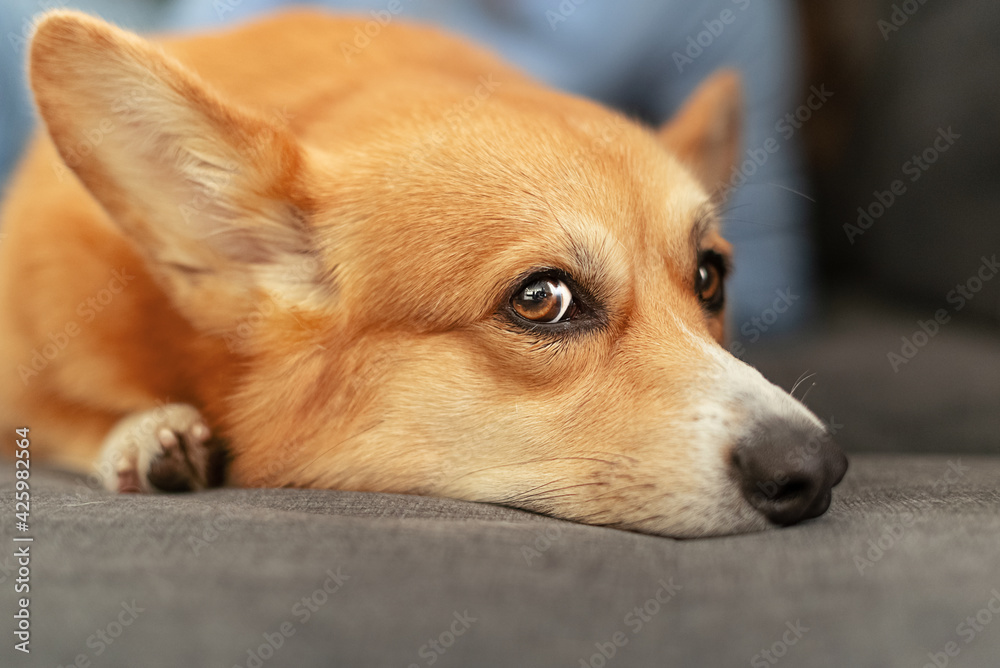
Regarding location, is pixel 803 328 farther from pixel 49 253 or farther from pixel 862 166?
pixel 49 253

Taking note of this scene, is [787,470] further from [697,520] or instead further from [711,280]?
[711,280]

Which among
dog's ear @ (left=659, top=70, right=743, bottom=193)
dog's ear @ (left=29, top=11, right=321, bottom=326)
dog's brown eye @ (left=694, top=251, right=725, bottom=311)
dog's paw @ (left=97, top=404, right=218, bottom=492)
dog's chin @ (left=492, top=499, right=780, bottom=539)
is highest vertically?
dog's ear @ (left=659, top=70, right=743, bottom=193)

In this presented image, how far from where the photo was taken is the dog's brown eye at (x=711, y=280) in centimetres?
171

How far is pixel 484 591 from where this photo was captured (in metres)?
0.91

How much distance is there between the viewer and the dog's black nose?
114cm

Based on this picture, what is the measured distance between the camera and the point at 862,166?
10.3ft

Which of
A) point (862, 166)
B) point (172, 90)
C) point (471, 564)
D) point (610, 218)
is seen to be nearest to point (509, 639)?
point (471, 564)

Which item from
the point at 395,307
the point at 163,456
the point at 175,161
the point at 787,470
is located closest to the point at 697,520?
the point at 787,470

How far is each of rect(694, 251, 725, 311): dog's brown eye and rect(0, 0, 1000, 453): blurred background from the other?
27.7 inches

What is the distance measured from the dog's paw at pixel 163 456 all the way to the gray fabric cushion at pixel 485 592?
36 cm

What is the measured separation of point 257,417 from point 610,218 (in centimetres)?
82

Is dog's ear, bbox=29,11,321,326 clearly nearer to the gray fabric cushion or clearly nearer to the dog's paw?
the dog's paw

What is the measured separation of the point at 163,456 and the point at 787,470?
115 centimetres

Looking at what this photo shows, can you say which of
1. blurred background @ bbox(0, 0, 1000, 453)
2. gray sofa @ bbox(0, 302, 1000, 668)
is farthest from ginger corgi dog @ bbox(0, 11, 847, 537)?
blurred background @ bbox(0, 0, 1000, 453)
